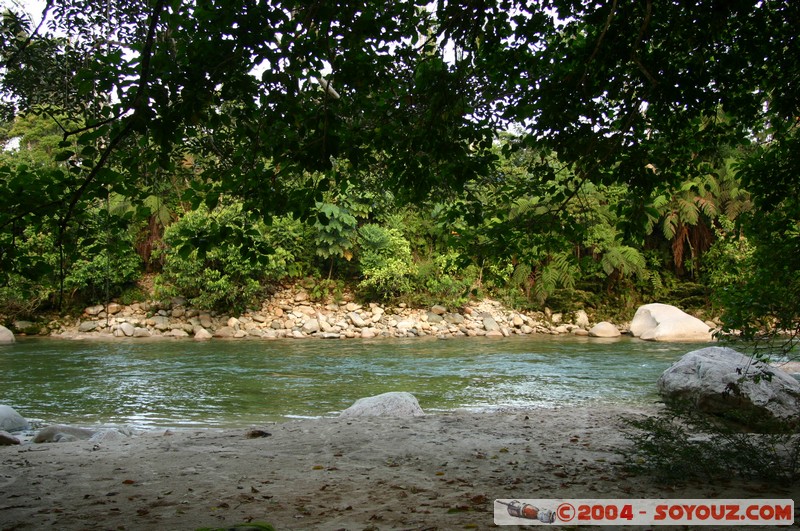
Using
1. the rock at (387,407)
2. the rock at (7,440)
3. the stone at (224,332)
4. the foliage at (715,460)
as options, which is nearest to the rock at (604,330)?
the stone at (224,332)

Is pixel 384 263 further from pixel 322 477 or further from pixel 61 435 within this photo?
pixel 322 477

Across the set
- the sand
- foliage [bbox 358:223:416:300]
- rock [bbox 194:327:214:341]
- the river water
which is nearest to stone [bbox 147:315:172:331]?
rock [bbox 194:327:214:341]

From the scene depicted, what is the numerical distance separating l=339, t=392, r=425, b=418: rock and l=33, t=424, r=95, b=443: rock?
289cm

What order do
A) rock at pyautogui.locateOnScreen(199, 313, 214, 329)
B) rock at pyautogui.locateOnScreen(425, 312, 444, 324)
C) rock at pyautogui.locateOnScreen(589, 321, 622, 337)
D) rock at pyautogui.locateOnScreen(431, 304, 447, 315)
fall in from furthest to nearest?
rock at pyautogui.locateOnScreen(431, 304, 447, 315)
rock at pyautogui.locateOnScreen(425, 312, 444, 324)
rock at pyautogui.locateOnScreen(589, 321, 622, 337)
rock at pyautogui.locateOnScreen(199, 313, 214, 329)

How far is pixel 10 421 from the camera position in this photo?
23.3ft

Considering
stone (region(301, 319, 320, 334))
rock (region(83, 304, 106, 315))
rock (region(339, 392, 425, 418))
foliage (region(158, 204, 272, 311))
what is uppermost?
foliage (region(158, 204, 272, 311))

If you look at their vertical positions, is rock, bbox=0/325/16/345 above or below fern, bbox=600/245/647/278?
below

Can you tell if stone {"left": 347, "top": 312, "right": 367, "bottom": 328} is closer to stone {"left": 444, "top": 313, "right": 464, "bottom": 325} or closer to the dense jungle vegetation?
stone {"left": 444, "top": 313, "right": 464, "bottom": 325}

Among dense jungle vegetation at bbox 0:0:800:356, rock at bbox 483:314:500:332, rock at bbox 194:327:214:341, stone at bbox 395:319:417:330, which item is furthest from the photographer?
rock at bbox 483:314:500:332

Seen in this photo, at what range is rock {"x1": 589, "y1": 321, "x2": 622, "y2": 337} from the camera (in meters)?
18.2

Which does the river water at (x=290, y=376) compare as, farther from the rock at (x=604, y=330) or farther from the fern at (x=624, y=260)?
the fern at (x=624, y=260)

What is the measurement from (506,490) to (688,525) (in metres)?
1.17

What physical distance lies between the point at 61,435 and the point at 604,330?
1557cm

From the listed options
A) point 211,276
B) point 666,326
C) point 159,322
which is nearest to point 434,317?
point 666,326
